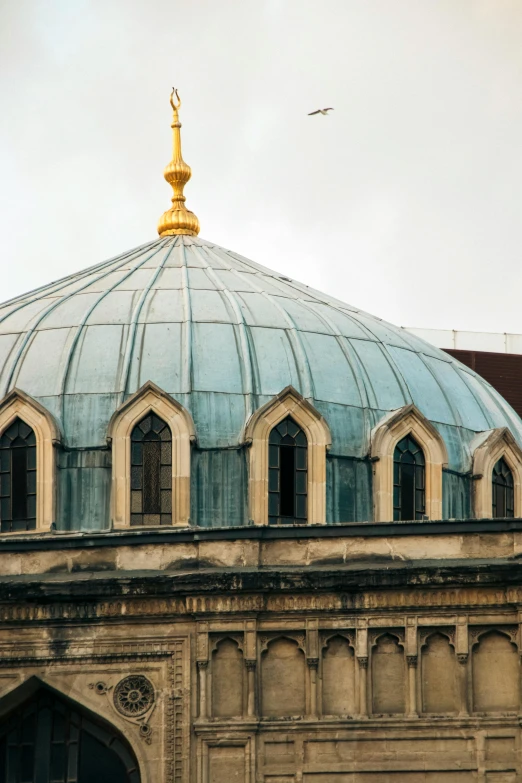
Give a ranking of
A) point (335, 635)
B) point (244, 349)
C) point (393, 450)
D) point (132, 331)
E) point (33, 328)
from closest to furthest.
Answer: point (335, 635), point (393, 450), point (244, 349), point (132, 331), point (33, 328)

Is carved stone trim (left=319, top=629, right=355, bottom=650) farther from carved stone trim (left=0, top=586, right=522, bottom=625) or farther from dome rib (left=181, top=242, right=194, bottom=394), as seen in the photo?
dome rib (left=181, top=242, right=194, bottom=394)

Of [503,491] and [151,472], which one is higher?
[503,491]

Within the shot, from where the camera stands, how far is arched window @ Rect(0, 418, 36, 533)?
5488 cm

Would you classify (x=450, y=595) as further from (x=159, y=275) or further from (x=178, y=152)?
(x=178, y=152)

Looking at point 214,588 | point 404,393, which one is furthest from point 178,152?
point 214,588

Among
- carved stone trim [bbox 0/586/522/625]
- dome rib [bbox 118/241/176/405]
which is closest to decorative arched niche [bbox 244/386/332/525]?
dome rib [bbox 118/241/176/405]

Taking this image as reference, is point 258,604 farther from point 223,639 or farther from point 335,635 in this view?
point 335,635

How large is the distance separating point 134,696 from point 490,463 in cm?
1175

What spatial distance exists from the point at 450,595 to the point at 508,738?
285cm

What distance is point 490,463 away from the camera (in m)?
57.6

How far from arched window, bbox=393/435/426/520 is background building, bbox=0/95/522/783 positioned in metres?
0.05

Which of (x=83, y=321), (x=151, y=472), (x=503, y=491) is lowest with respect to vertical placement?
(x=151, y=472)

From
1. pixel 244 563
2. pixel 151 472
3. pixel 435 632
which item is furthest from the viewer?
pixel 151 472

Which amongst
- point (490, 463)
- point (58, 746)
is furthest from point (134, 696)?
point (490, 463)
